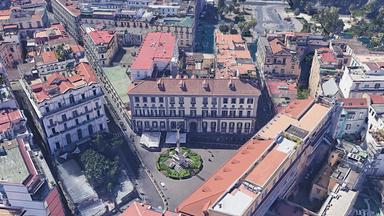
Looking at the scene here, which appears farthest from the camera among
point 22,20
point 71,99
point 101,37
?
point 22,20

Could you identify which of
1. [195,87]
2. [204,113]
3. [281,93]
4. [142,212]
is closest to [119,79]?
[195,87]

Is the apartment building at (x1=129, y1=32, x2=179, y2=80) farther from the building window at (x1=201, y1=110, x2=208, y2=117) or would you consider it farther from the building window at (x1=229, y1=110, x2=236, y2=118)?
the building window at (x1=229, y1=110, x2=236, y2=118)

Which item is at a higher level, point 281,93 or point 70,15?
point 70,15

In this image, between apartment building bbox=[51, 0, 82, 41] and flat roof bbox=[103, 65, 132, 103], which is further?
apartment building bbox=[51, 0, 82, 41]

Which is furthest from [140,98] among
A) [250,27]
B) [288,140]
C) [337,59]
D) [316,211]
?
[250,27]

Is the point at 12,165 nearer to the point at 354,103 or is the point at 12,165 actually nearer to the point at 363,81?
the point at 354,103

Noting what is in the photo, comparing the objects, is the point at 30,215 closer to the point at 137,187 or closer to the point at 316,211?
the point at 137,187

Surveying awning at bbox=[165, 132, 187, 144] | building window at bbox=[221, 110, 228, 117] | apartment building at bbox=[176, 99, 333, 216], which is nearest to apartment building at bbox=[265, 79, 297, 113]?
apartment building at bbox=[176, 99, 333, 216]
